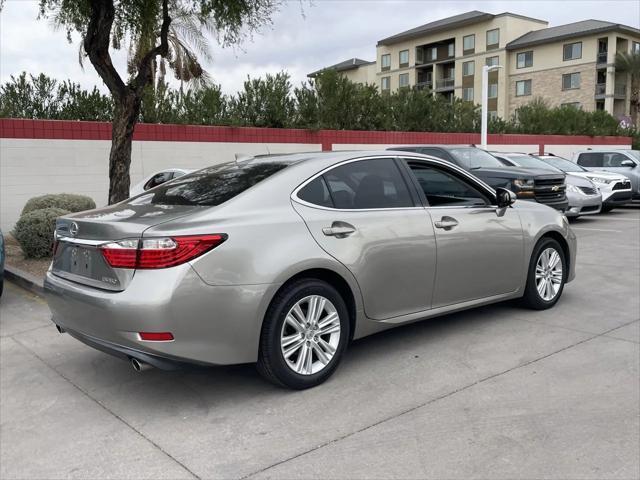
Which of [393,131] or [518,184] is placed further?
[393,131]

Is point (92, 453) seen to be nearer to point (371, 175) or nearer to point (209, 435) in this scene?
point (209, 435)

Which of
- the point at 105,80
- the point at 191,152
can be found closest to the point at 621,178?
the point at 191,152

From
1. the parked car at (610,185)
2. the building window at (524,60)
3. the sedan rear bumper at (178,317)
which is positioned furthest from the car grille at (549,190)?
the building window at (524,60)

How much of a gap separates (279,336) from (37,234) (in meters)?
6.21

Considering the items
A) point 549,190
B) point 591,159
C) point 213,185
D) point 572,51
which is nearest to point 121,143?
point 213,185

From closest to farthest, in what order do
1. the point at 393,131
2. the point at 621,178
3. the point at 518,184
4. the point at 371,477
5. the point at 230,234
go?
the point at 371,477
the point at 230,234
the point at 518,184
the point at 621,178
the point at 393,131

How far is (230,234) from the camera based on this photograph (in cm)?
386

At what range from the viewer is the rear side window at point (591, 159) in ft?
59.9

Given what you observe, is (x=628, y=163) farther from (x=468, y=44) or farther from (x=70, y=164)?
(x=468, y=44)

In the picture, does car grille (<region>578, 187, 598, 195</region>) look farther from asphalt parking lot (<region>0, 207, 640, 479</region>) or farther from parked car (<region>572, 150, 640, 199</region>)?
asphalt parking lot (<region>0, 207, 640, 479</region>)

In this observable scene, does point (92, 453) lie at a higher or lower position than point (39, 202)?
lower

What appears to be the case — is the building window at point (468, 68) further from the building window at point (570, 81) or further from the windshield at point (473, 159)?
the windshield at point (473, 159)

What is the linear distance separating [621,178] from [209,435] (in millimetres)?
15412

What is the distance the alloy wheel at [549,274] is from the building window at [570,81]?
180 ft
